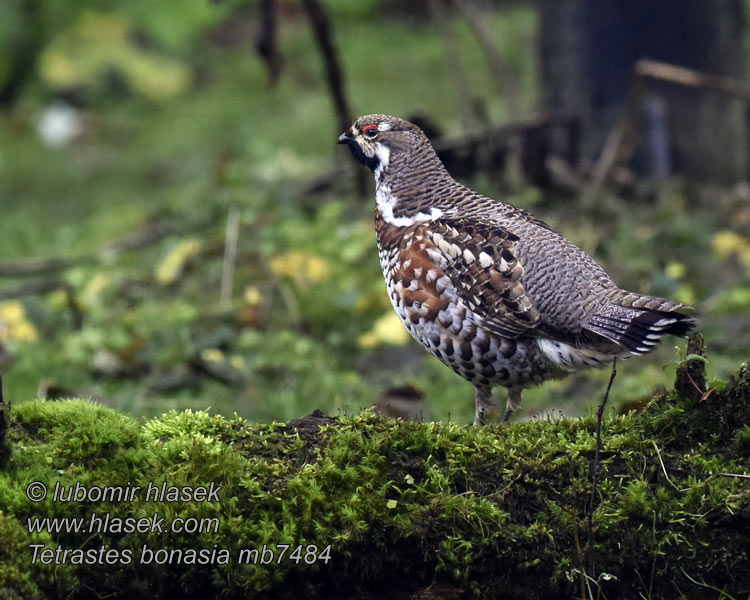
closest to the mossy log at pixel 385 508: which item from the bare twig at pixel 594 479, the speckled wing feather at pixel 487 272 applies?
the bare twig at pixel 594 479

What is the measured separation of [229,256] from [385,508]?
4.56 metres

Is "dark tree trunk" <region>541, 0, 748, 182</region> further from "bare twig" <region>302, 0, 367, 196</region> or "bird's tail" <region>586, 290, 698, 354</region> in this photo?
"bird's tail" <region>586, 290, 698, 354</region>

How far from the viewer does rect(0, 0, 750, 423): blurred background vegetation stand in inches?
239

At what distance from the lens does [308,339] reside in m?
6.54

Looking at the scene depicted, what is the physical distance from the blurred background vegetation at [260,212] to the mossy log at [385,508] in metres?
0.43

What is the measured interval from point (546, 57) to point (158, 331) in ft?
13.2

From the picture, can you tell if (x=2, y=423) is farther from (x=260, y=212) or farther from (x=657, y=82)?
(x=657, y=82)

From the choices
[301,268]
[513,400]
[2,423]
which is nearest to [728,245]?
[301,268]

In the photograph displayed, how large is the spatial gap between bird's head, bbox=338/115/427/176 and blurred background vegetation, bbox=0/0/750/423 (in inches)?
56.7

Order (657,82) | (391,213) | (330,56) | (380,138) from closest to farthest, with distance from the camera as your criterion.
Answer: (391,213), (380,138), (330,56), (657,82)

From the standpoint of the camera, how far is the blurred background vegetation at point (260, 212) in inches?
239

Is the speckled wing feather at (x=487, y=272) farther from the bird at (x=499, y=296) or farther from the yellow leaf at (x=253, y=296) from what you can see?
the yellow leaf at (x=253, y=296)

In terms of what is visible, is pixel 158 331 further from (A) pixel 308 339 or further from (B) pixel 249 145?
(B) pixel 249 145

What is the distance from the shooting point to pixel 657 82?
8.02m
